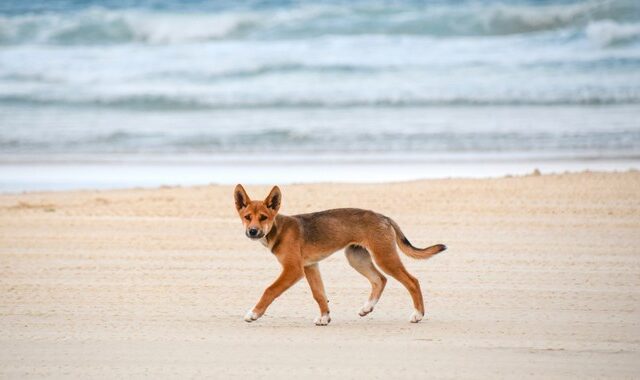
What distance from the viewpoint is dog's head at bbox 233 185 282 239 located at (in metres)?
7.54

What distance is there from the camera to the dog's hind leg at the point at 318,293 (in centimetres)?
764

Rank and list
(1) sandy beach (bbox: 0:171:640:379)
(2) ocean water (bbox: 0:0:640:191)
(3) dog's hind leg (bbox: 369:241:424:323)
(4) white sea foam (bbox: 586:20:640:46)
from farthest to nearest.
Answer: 1. (4) white sea foam (bbox: 586:20:640:46)
2. (2) ocean water (bbox: 0:0:640:191)
3. (3) dog's hind leg (bbox: 369:241:424:323)
4. (1) sandy beach (bbox: 0:171:640:379)

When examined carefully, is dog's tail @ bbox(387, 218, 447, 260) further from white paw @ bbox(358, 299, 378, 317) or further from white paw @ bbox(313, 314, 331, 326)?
white paw @ bbox(313, 314, 331, 326)

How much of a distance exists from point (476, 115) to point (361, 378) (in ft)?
52.0

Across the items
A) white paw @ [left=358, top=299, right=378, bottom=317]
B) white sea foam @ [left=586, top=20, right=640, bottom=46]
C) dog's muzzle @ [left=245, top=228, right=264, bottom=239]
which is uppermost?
white sea foam @ [left=586, top=20, right=640, bottom=46]

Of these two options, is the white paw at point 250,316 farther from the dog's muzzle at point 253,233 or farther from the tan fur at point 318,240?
the dog's muzzle at point 253,233

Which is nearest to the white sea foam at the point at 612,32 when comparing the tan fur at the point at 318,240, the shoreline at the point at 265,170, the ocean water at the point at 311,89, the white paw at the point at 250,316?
the ocean water at the point at 311,89

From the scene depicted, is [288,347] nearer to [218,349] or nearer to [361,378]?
[218,349]

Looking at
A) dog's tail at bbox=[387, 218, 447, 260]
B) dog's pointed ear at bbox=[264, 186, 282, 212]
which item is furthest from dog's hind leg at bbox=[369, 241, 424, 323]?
dog's pointed ear at bbox=[264, 186, 282, 212]

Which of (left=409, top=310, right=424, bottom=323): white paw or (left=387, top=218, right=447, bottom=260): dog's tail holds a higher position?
(left=387, top=218, right=447, bottom=260): dog's tail

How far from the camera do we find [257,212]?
25.0 feet

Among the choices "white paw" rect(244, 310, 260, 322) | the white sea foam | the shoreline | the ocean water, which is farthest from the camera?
the white sea foam

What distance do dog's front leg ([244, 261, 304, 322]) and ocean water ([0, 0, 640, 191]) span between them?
24.1 feet

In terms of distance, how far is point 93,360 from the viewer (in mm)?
6535
